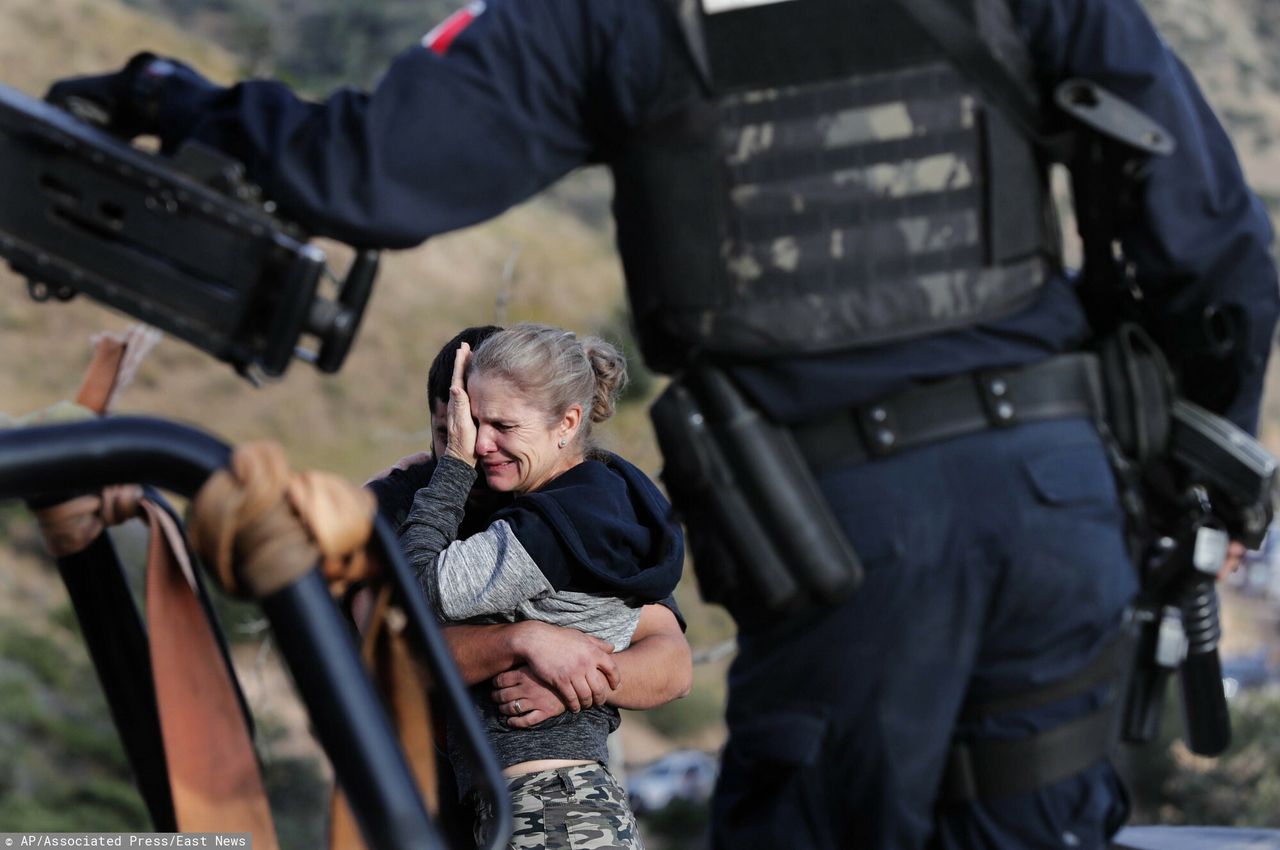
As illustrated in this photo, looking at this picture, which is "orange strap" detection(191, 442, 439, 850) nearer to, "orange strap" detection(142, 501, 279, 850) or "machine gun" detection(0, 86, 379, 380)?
"orange strap" detection(142, 501, 279, 850)

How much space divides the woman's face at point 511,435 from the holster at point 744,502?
14.6 inches

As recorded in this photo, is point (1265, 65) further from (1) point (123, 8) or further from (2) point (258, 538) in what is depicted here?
(2) point (258, 538)

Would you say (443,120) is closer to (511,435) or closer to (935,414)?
(511,435)

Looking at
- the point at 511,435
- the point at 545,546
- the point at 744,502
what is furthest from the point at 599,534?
the point at 744,502

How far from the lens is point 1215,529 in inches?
104

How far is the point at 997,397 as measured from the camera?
2234 millimetres

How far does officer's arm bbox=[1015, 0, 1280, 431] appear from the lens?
226 centimetres

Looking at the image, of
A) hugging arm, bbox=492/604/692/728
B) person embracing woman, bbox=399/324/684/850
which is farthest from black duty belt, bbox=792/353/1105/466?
hugging arm, bbox=492/604/692/728

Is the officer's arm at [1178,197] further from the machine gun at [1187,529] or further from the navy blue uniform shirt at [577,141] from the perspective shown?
the machine gun at [1187,529]

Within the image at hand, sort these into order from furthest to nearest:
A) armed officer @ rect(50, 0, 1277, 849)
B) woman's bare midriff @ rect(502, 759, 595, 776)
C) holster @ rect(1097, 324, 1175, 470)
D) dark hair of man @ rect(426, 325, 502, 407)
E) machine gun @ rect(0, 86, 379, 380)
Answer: dark hair of man @ rect(426, 325, 502, 407) → woman's bare midriff @ rect(502, 759, 595, 776) → holster @ rect(1097, 324, 1175, 470) → armed officer @ rect(50, 0, 1277, 849) → machine gun @ rect(0, 86, 379, 380)

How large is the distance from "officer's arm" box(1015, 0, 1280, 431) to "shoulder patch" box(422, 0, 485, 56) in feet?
2.51

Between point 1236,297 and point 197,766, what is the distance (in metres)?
1.66

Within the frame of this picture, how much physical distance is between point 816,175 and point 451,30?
1.76 ft

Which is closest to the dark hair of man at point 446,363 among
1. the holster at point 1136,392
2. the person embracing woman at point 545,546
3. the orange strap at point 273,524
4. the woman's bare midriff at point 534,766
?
the person embracing woman at point 545,546
